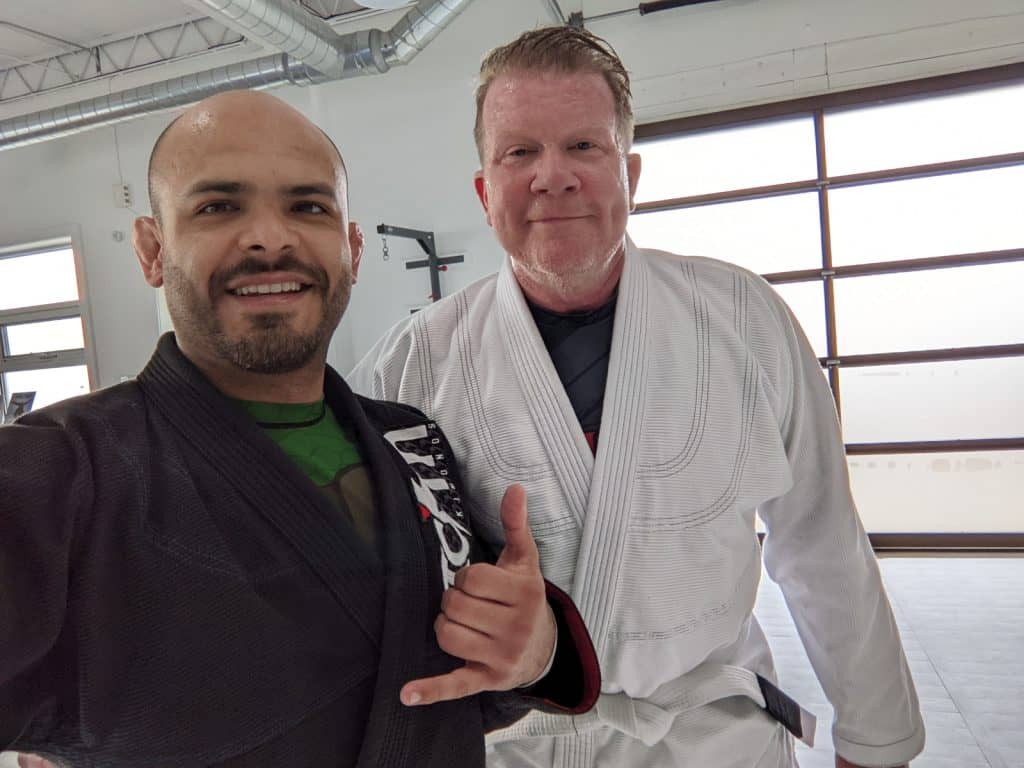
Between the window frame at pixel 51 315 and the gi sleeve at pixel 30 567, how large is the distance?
628 cm

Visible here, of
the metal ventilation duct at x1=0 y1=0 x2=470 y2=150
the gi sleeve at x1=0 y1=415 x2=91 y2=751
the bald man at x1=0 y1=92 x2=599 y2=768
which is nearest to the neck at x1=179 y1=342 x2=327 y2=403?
the bald man at x1=0 y1=92 x2=599 y2=768

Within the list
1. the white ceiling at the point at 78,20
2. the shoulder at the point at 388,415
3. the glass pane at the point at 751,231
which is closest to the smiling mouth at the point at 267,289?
the shoulder at the point at 388,415

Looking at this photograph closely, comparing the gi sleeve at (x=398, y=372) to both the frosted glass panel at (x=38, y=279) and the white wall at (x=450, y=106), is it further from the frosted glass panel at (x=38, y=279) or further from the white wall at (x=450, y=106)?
the frosted glass panel at (x=38, y=279)

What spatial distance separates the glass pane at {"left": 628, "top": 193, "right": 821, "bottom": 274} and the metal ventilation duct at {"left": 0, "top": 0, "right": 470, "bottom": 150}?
1861mm

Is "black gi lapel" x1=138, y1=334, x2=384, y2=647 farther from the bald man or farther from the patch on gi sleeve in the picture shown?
the patch on gi sleeve

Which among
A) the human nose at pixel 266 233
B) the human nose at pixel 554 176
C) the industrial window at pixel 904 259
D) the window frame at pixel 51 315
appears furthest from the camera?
the window frame at pixel 51 315

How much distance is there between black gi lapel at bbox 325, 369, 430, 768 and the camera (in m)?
0.70

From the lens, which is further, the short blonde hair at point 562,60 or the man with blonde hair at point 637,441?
the short blonde hair at point 562,60

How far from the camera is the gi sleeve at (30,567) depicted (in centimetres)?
51

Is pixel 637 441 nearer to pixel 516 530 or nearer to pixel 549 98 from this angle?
pixel 516 530

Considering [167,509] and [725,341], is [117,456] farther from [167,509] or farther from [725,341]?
[725,341]

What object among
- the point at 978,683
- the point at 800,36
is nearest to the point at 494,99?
the point at 978,683

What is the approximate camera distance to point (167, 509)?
25.1 inches

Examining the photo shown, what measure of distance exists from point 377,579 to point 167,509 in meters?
0.24
